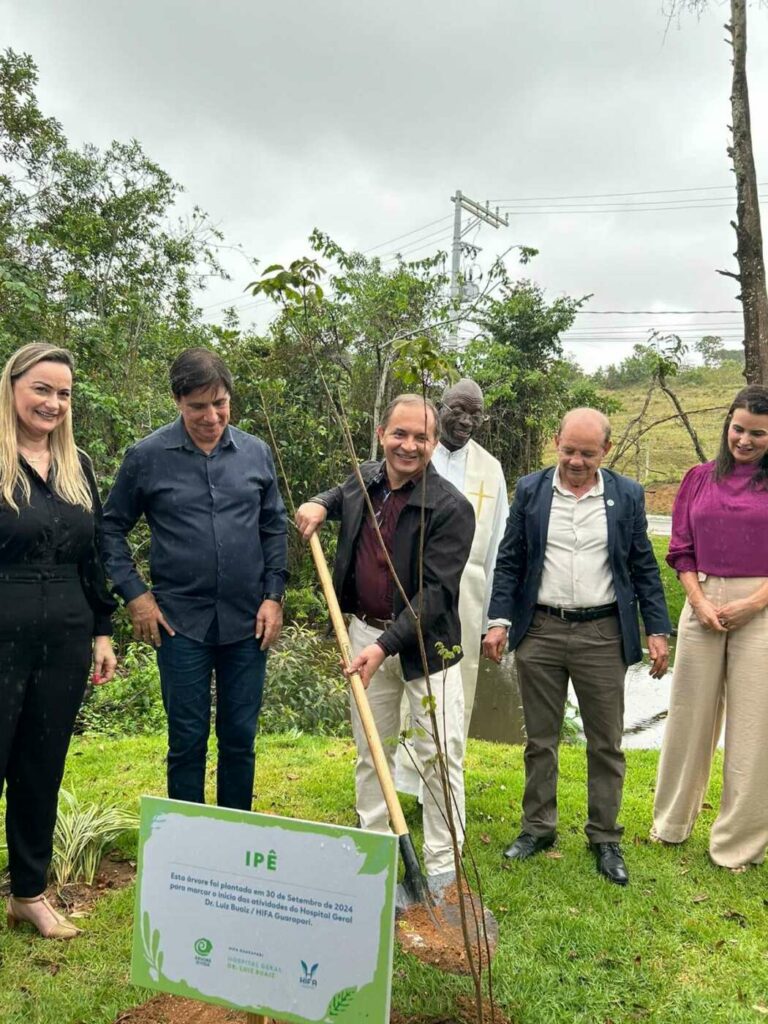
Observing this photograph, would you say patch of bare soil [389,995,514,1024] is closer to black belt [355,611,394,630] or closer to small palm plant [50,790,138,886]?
black belt [355,611,394,630]

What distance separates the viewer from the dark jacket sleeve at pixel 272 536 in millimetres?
3246

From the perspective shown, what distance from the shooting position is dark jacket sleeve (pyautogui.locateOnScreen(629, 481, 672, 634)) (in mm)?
3594

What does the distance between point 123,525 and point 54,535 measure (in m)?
0.42

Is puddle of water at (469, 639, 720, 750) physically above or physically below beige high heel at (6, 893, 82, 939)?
below

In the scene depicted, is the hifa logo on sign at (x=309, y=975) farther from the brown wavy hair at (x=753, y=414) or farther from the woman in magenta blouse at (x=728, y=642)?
the brown wavy hair at (x=753, y=414)

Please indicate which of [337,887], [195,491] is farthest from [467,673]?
[337,887]

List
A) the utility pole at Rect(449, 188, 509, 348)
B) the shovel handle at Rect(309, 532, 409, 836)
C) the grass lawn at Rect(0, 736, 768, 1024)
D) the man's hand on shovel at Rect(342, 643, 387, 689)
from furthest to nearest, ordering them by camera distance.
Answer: the utility pole at Rect(449, 188, 509, 348) → the man's hand on shovel at Rect(342, 643, 387, 689) → the grass lawn at Rect(0, 736, 768, 1024) → the shovel handle at Rect(309, 532, 409, 836)

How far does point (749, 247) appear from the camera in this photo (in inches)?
220

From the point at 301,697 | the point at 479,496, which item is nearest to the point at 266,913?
the point at 479,496

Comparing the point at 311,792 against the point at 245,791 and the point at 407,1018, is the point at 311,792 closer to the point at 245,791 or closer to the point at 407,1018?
the point at 245,791

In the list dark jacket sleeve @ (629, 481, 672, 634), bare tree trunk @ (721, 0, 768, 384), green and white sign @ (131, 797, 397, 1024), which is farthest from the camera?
bare tree trunk @ (721, 0, 768, 384)

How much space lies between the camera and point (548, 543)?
361cm

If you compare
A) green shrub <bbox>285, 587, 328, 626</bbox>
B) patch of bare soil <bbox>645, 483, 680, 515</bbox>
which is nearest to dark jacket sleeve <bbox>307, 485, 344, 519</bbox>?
green shrub <bbox>285, 587, 328, 626</bbox>

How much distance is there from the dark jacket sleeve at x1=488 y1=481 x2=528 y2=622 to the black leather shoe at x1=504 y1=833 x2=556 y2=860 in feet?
3.45
